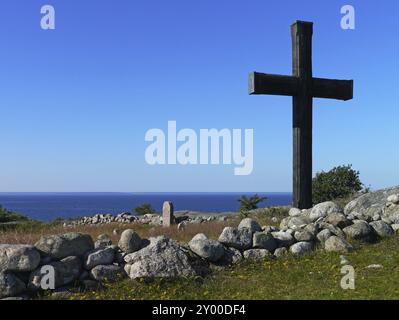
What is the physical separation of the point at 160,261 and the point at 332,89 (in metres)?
8.61

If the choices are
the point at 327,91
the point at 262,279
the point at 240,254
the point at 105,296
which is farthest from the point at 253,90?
the point at 105,296

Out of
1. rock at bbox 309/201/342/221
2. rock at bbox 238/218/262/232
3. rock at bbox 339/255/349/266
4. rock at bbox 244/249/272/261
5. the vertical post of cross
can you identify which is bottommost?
rock at bbox 339/255/349/266

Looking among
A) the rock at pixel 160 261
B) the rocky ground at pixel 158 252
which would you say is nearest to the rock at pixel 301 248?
the rocky ground at pixel 158 252

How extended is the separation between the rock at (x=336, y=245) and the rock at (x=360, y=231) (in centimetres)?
58

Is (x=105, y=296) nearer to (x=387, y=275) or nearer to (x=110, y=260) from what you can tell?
(x=110, y=260)

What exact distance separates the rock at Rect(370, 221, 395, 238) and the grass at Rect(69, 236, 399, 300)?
5.32 ft

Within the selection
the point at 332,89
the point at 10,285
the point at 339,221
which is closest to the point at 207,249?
the point at 10,285

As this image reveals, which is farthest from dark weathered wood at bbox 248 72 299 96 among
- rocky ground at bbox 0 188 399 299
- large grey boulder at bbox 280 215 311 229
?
rocky ground at bbox 0 188 399 299

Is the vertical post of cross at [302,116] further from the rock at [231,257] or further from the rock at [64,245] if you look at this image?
the rock at [64,245]

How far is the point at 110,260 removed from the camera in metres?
8.60

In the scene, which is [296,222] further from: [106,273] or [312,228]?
[106,273]

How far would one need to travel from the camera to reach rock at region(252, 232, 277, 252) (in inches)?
387

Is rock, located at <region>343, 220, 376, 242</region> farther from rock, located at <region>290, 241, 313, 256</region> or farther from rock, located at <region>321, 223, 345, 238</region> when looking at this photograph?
rock, located at <region>290, 241, 313, 256</region>

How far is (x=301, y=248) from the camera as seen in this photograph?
10008mm
